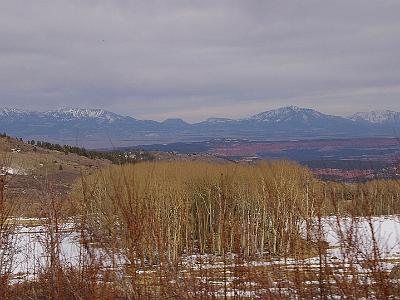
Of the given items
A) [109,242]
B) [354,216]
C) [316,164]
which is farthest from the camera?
[316,164]

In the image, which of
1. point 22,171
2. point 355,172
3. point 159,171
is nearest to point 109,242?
point 355,172

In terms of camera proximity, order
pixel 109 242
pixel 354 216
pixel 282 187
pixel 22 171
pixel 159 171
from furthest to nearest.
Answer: pixel 22 171, pixel 159 171, pixel 282 187, pixel 109 242, pixel 354 216

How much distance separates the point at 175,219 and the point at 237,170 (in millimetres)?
5849

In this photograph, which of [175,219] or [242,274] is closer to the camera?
[242,274]

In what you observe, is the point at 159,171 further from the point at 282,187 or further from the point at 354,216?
the point at 354,216

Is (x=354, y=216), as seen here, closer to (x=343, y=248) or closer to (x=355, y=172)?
(x=343, y=248)

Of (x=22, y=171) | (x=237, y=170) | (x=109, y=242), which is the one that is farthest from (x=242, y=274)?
(x=22, y=171)

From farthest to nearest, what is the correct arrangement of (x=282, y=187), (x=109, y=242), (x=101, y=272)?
1. (x=282, y=187)
2. (x=101, y=272)
3. (x=109, y=242)

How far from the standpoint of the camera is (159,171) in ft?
82.2

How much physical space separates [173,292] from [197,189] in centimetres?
1932

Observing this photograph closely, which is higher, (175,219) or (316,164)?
(316,164)

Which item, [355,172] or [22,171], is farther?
[22,171]

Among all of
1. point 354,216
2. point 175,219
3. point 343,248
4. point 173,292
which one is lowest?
point 175,219

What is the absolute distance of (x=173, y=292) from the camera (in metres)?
7.23
